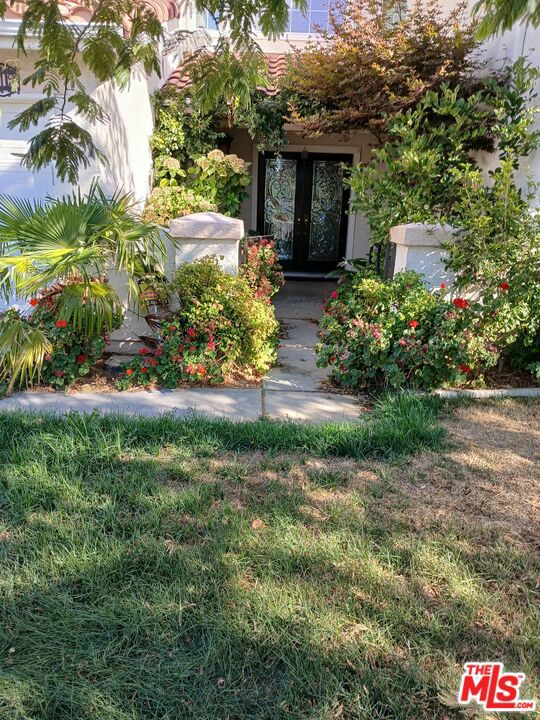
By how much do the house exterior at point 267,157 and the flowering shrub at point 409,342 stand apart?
235cm

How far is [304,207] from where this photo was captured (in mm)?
12805

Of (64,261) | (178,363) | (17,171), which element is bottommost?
(178,363)

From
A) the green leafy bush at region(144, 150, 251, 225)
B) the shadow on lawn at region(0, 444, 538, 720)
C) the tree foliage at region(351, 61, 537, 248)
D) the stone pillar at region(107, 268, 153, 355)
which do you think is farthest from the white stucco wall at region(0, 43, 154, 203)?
the shadow on lawn at region(0, 444, 538, 720)

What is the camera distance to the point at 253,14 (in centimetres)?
304

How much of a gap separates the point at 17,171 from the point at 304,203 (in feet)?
23.6

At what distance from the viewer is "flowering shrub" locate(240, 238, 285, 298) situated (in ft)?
21.3

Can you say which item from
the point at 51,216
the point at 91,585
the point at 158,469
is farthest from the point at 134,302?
the point at 91,585

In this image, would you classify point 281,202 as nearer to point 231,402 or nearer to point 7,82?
point 7,82

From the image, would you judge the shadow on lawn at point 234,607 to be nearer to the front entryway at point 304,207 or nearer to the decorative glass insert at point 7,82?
the decorative glass insert at point 7,82

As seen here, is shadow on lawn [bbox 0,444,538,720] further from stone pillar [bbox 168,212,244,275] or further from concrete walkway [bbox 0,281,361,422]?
stone pillar [bbox 168,212,244,275]

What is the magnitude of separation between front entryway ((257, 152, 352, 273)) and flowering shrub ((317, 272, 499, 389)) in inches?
312

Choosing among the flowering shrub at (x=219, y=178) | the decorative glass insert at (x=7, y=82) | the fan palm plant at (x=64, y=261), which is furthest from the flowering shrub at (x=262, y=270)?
the decorative glass insert at (x=7, y=82)

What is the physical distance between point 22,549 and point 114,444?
3.68 ft

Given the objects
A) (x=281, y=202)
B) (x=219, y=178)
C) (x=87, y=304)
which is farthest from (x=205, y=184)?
(x=281, y=202)
